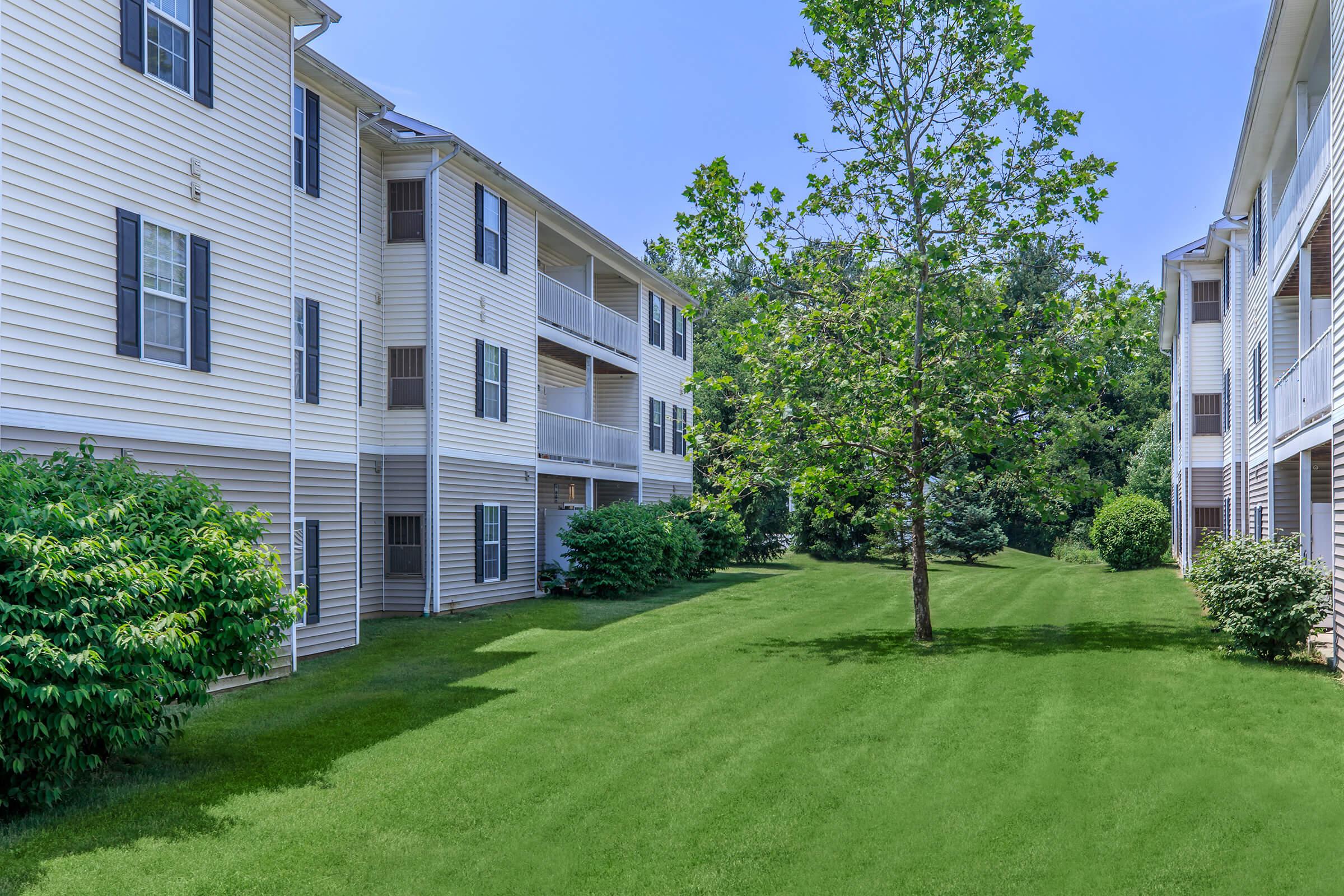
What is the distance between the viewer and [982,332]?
14648 millimetres

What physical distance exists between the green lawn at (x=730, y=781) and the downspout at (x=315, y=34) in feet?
26.2

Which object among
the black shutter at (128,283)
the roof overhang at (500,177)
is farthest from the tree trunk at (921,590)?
the black shutter at (128,283)

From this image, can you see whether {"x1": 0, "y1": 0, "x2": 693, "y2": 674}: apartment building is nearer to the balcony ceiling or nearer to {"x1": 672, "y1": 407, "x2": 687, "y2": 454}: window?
{"x1": 672, "y1": 407, "x2": 687, "y2": 454}: window

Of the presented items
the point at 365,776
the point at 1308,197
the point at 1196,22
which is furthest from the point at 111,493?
the point at 1196,22

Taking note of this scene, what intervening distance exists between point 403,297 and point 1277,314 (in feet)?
50.2

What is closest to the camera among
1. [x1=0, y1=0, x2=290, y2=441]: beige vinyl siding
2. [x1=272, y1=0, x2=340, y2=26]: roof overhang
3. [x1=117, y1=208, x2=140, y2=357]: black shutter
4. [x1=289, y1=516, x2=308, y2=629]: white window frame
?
[x1=0, y1=0, x2=290, y2=441]: beige vinyl siding

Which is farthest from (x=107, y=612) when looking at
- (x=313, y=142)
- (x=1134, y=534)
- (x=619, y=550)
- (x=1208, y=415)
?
(x=1208, y=415)

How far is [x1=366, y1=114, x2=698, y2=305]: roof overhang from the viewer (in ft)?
59.8

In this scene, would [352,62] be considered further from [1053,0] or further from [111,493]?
[111,493]

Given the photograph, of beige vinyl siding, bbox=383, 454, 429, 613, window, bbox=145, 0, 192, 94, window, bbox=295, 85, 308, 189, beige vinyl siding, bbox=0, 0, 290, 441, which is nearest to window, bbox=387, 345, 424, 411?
beige vinyl siding, bbox=383, 454, 429, 613

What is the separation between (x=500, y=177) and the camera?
798 inches

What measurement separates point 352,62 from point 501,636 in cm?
1900

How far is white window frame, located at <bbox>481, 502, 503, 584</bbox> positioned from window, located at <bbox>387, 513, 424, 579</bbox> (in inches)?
62.8

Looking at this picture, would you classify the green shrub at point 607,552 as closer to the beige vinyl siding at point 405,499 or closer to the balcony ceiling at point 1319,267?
the beige vinyl siding at point 405,499
